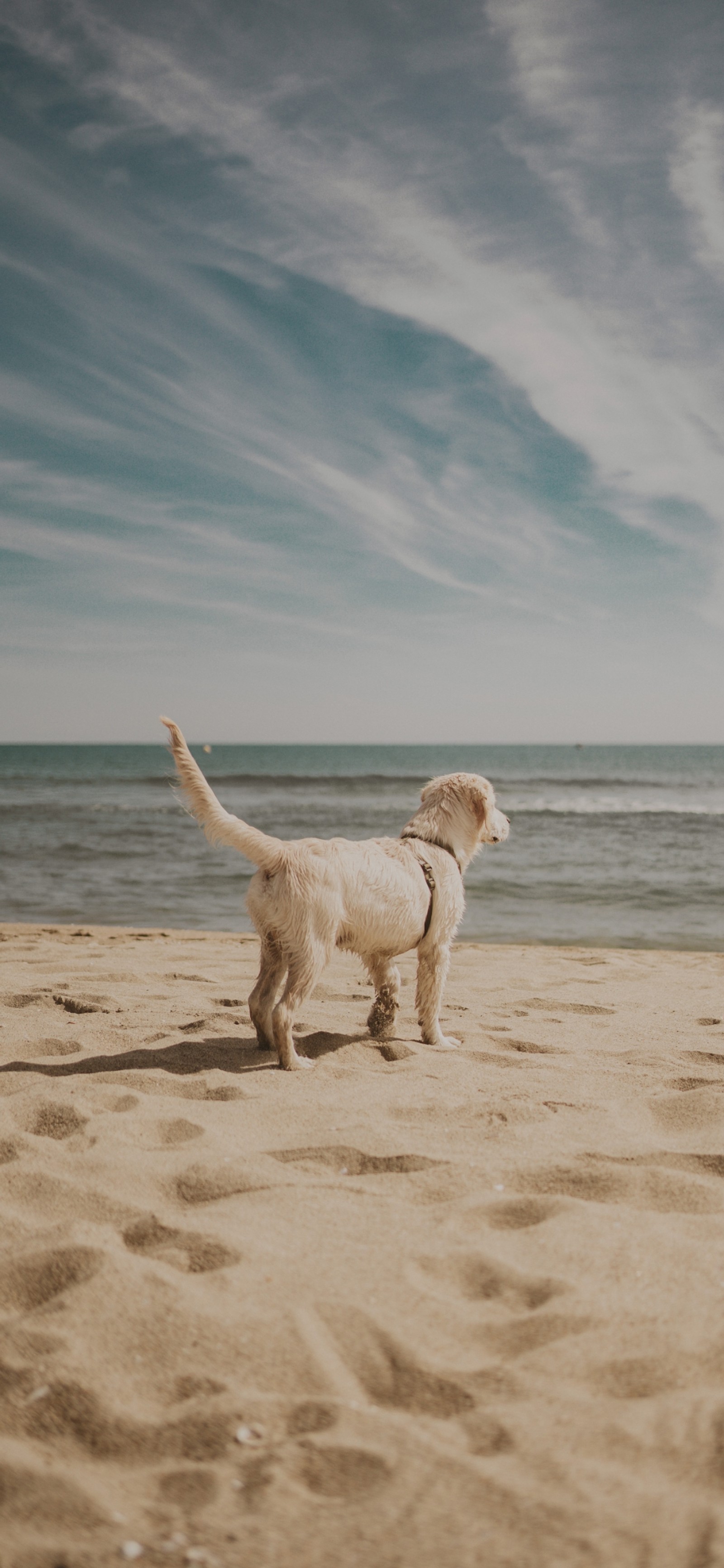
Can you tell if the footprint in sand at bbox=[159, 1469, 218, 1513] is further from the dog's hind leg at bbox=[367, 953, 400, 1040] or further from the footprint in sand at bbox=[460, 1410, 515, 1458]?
the dog's hind leg at bbox=[367, 953, 400, 1040]

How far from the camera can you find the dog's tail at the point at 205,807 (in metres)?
4.25

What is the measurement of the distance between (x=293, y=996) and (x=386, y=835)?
65.8 feet

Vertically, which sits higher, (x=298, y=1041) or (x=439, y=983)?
(x=439, y=983)

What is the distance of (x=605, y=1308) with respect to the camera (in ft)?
7.94

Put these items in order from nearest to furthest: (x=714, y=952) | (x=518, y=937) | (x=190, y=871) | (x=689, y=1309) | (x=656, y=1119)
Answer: (x=689, y=1309) < (x=656, y=1119) < (x=714, y=952) < (x=518, y=937) < (x=190, y=871)

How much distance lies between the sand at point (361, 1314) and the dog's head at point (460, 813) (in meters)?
1.49

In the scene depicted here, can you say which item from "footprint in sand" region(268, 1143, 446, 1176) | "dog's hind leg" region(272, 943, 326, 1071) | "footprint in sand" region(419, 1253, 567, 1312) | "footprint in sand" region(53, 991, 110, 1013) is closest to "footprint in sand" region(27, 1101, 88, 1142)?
Answer: "footprint in sand" region(268, 1143, 446, 1176)

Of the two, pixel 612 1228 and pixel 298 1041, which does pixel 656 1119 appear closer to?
pixel 612 1228

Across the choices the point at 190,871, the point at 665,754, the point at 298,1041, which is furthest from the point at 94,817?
the point at 665,754

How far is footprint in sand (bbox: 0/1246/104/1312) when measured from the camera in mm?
2479

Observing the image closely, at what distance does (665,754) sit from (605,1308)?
409ft

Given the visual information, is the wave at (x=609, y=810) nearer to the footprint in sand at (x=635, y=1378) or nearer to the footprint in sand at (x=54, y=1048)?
the footprint in sand at (x=54, y=1048)

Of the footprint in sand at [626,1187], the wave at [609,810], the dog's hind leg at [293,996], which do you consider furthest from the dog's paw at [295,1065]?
the wave at [609,810]

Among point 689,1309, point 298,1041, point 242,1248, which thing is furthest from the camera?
point 298,1041
